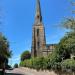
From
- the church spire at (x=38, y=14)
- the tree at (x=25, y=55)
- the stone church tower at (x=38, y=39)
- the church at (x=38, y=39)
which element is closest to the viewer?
the church at (x=38, y=39)

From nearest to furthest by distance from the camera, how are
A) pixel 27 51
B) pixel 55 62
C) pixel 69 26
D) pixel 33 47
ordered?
pixel 69 26 → pixel 55 62 → pixel 33 47 → pixel 27 51

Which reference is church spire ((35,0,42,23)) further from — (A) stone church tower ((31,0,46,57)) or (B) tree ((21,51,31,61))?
(B) tree ((21,51,31,61))

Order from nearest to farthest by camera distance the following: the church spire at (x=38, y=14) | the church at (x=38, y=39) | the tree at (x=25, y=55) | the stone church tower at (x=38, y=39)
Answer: the church at (x=38, y=39), the stone church tower at (x=38, y=39), the church spire at (x=38, y=14), the tree at (x=25, y=55)

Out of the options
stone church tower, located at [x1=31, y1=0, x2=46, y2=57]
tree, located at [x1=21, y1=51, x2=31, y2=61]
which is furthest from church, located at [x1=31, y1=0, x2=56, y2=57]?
tree, located at [x1=21, y1=51, x2=31, y2=61]

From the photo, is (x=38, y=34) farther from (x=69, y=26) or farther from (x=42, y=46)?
(x=69, y=26)

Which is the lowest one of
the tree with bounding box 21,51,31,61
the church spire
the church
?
the tree with bounding box 21,51,31,61

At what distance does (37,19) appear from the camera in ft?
524

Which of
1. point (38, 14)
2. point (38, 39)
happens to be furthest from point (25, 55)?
point (38, 14)

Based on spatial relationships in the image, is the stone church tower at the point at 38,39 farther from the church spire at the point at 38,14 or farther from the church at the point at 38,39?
the church spire at the point at 38,14

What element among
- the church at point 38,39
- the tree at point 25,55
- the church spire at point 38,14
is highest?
the church spire at point 38,14

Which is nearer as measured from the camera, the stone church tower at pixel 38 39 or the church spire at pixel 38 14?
the stone church tower at pixel 38 39

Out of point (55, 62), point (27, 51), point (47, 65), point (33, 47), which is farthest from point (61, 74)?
point (27, 51)

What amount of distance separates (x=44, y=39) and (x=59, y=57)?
105 metres

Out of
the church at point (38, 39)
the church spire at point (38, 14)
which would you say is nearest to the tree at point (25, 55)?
the church at point (38, 39)
